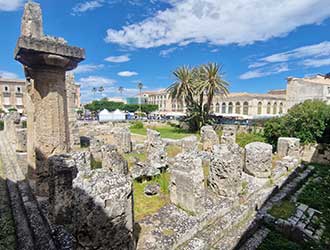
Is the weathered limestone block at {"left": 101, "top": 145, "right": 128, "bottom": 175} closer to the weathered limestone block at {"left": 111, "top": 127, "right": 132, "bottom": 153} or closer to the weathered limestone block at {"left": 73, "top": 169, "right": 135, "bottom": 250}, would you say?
the weathered limestone block at {"left": 73, "top": 169, "right": 135, "bottom": 250}

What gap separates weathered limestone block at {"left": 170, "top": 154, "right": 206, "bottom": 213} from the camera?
4.94 m

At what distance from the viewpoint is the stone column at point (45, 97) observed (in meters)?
4.97

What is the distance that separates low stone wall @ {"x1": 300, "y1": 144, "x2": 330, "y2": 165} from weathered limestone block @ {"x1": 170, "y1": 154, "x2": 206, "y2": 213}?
11411 millimetres

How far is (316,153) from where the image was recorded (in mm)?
13352

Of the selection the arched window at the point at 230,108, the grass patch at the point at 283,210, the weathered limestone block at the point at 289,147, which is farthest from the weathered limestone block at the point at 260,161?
the arched window at the point at 230,108

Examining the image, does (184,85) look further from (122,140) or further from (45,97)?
(45,97)

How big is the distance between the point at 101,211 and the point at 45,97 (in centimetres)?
343

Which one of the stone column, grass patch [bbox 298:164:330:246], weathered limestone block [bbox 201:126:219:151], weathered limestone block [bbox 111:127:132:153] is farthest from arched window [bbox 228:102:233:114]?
the stone column

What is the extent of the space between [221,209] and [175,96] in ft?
75.6

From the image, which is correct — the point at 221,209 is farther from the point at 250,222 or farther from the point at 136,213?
the point at 136,213

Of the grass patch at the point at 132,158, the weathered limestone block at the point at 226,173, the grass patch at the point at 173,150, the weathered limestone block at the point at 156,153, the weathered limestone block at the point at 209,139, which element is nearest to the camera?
the weathered limestone block at the point at 226,173

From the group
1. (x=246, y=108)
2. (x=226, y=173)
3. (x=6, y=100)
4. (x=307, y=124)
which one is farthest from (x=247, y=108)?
(x=6, y=100)

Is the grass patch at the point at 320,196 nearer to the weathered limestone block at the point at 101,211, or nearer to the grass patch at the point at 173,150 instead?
the weathered limestone block at the point at 101,211

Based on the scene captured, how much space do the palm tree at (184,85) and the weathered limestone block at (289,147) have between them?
53.1ft
